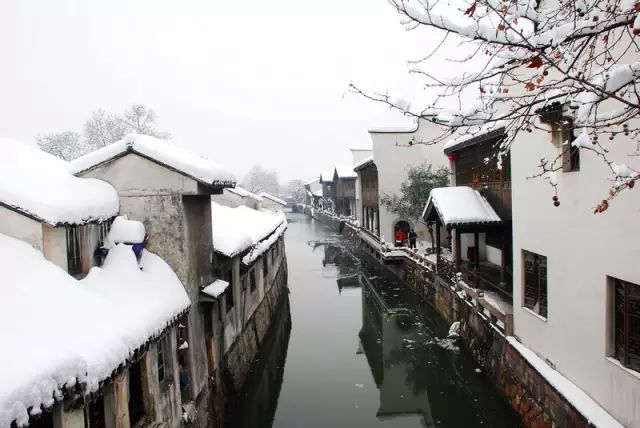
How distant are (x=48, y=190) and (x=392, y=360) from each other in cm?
1201

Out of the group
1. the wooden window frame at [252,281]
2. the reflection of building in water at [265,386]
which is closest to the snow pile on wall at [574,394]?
the reflection of building in water at [265,386]

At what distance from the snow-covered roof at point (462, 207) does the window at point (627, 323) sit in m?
8.13

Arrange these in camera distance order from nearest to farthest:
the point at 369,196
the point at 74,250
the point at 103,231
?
the point at 74,250, the point at 103,231, the point at 369,196

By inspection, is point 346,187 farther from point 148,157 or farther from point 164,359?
point 164,359

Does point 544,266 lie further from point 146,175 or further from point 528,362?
point 146,175

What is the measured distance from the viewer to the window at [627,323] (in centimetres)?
685

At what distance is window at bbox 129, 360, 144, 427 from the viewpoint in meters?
6.98

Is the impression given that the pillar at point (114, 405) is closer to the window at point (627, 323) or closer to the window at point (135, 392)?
the window at point (135, 392)

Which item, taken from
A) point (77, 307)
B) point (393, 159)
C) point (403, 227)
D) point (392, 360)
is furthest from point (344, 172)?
point (77, 307)

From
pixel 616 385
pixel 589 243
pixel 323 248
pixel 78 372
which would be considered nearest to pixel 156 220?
pixel 78 372

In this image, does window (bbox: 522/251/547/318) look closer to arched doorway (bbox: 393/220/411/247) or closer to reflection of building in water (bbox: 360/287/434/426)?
reflection of building in water (bbox: 360/287/434/426)

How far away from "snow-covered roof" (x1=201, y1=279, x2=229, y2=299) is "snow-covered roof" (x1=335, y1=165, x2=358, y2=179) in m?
39.4

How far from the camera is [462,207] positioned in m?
16.2

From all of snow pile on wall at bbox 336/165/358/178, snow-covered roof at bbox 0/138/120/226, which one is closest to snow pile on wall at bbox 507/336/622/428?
snow-covered roof at bbox 0/138/120/226
